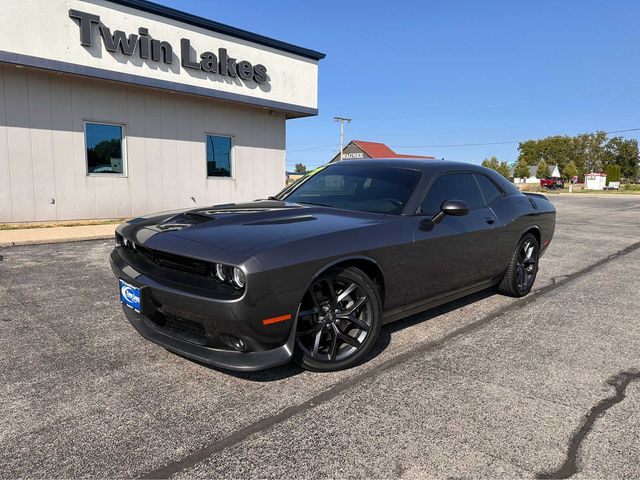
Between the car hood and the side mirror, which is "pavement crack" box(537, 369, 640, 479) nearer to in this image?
the side mirror

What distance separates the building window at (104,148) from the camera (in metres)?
10.6

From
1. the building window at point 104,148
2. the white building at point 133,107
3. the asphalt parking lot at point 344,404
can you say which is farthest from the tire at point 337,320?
the building window at point 104,148

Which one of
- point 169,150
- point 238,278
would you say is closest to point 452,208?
point 238,278

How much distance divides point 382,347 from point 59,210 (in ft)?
30.5

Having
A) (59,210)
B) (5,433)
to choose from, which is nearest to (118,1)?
(59,210)

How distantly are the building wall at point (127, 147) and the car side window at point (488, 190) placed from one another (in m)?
9.04

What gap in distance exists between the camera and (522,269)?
4992 millimetres

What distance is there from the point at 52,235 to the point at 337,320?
24.1ft

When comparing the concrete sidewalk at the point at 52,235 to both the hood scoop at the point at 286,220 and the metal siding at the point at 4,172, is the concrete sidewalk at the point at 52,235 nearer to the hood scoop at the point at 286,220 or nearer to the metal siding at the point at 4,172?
the metal siding at the point at 4,172

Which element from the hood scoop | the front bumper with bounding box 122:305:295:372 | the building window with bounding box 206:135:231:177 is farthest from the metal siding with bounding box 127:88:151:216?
the front bumper with bounding box 122:305:295:372

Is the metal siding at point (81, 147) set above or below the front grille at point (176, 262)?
above

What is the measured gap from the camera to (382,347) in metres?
3.50

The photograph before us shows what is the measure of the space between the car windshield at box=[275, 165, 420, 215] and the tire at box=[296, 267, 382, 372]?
805 millimetres

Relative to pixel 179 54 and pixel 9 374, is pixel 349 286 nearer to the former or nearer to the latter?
pixel 9 374
